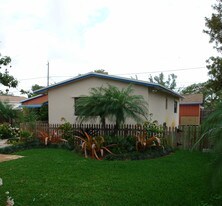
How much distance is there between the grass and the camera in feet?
13.8

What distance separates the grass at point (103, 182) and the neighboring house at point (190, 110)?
17.0 meters

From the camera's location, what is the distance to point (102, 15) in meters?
11.7

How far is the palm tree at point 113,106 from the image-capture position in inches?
348

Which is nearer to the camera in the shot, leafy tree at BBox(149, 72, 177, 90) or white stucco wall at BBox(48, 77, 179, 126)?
white stucco wall at BBox(48, 77, 179, 126)

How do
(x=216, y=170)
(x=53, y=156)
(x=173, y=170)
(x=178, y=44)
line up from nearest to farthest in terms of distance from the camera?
(x=216, y=170)
(x=173, y=170)
(x=53, y=156)
(x=178, y=44)

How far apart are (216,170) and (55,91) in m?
11.5

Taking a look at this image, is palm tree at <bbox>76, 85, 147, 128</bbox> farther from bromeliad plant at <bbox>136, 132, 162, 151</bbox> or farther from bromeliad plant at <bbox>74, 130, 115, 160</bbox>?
bromeliad plant at <bbox>74, 130, 115, 160</bbox>

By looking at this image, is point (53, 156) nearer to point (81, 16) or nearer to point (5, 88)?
point (5, 88)

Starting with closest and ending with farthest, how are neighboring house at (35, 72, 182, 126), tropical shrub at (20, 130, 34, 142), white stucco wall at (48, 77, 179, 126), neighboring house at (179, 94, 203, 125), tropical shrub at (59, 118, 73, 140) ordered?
tropical shrub at (59, 118, 73, 140)
tropical shrub at (20, 130, 34, 142)
neighboring house at (35, 72, 182, 126)
white stucco wall at (48, 77, 179, 126)
neighboring house at (179, 94, 203, 125)

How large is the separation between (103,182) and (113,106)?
399 centimetres

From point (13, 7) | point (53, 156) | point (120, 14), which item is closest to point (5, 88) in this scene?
point (13, 7)

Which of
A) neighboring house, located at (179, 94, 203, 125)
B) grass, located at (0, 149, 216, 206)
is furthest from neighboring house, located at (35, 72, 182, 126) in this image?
neighboring house, located at (179, 94, 203, 125)

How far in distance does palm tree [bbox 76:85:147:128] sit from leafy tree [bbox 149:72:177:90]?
1247 inches

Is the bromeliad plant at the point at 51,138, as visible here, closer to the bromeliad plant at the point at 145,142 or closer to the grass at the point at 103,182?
the grass at the point at 103,182
